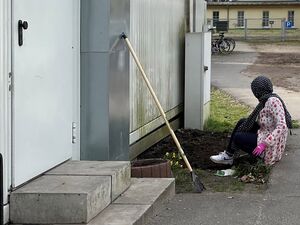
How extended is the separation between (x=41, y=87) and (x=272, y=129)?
3468 millimetres

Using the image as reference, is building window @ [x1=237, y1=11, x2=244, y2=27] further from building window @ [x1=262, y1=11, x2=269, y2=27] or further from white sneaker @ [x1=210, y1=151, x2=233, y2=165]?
white sneaker @ [x1=210, y1=151, x2=233, y2=165]

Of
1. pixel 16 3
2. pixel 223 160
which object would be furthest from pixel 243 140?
pixel 16 3

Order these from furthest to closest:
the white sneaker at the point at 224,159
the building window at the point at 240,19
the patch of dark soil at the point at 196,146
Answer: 1. the building window at the point at 240,19
2. the patch of dark soil at the point at 196,146
3. the white sneaker at the point at 224,159

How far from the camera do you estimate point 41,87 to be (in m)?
5.46

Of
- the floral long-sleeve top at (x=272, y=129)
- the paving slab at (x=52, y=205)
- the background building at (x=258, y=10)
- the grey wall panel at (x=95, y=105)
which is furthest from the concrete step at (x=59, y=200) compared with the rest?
the background building at (x=258, y=10)

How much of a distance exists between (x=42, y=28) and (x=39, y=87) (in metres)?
0.48

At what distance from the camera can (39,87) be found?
5.41 metres

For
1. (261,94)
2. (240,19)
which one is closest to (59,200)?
(261,94)

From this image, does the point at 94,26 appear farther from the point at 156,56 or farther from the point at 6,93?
the point at 156,56

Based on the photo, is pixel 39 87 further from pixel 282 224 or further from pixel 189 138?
pixel 189 138

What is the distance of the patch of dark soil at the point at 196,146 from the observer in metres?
8.69

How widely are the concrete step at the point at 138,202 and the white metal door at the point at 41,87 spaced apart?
0.66m

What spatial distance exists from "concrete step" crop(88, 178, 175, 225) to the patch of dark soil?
198 centimetres

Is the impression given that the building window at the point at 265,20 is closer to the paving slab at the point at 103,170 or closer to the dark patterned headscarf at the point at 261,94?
the dark patterned headscarf at the point at 261,94
